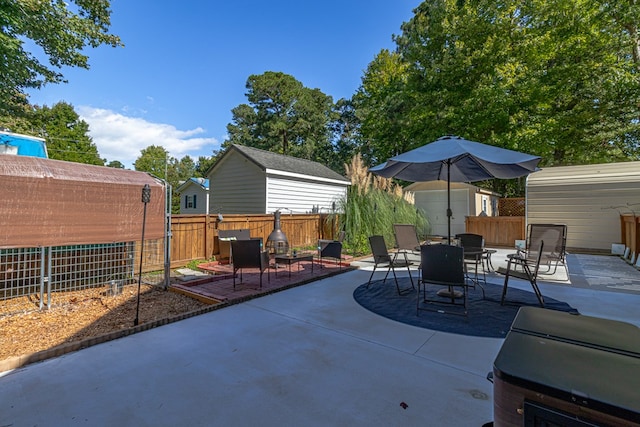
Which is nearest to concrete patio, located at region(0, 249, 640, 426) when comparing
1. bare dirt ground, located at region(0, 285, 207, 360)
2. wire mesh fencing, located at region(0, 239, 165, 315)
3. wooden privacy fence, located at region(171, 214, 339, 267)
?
bare dirt ground, located at region(0, 285, 207, 360)

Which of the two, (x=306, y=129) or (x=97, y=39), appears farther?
(x=306, y=129)

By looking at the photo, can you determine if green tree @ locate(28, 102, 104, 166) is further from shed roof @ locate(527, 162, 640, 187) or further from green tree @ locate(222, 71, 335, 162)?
shed roof @ locate(527, 162, 640, 187)

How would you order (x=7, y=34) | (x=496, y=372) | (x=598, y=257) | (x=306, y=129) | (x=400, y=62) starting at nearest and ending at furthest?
(x=496, y=372) < (x=7, y=34) < (x=598, y=257) < (x=400, y=62) < (x=306, y=129)

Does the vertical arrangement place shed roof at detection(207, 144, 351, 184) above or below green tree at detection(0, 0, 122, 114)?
below

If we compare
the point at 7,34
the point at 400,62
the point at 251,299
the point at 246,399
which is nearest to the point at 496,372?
the point at 246,399

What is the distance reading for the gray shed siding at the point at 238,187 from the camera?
32.6ft

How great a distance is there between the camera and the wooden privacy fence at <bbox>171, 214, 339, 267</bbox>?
646 centimetres

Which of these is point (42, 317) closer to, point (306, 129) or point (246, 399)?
point (246, 399)

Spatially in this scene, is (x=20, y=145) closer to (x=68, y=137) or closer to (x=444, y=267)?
(x=444, y=267)

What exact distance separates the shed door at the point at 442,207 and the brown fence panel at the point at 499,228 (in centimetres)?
108

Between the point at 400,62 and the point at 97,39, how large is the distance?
739 inches

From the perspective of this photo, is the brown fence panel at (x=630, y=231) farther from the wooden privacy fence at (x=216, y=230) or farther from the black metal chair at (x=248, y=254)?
the black metal chair at (x=248, y=254)

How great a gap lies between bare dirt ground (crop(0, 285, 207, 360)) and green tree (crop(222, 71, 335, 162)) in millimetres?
20646

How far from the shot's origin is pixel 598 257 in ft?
27.0
